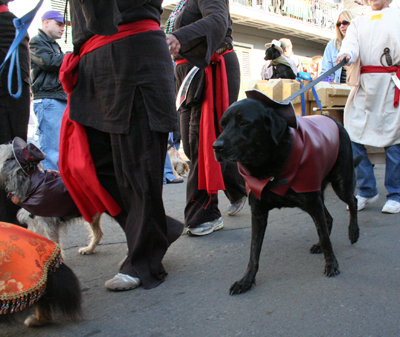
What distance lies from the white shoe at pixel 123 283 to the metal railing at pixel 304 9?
16.6 meters

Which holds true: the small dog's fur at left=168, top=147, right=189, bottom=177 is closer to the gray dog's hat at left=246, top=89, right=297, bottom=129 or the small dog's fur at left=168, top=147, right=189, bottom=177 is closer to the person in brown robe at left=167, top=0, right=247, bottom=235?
the person in brown robe at left=167, top=0, right=247, bottom=235

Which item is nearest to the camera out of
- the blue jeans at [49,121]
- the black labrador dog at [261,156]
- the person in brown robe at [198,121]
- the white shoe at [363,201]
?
the black labrador dog at [261,156]

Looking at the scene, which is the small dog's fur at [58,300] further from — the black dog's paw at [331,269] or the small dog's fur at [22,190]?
the black dog's paw at [331,269]

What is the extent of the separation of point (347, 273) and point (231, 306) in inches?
34.3

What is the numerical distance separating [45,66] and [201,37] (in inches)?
130

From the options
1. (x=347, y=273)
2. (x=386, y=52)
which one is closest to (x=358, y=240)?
(x=347, y=273)

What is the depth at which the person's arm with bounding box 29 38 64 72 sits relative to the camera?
5.12 meters

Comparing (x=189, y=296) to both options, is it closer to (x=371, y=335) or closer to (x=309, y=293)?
(x=309, y=293)

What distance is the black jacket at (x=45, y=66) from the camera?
514 centimetres

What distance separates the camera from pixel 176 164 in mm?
7652

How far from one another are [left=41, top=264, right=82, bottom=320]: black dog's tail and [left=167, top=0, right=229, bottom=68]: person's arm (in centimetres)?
150

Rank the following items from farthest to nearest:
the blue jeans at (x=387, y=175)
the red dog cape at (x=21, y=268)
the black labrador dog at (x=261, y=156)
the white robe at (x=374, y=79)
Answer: the blue jeans at (x=387, y=175), the white robe at (x=374, y=79), the black labrador dog at (x=261, y=156), the red dog cape at (x=21, y=268)

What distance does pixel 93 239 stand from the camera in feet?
10.6

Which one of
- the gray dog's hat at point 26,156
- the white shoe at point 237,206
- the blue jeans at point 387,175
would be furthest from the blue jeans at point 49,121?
the blue jeans at point 387,175
